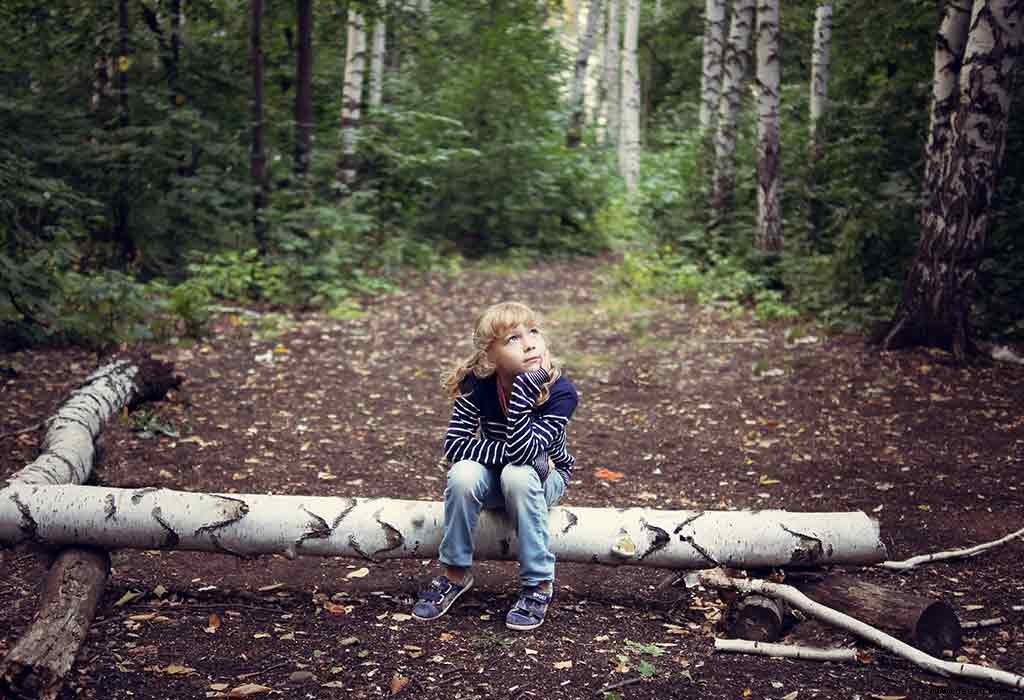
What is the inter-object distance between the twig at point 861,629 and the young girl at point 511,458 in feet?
2.44

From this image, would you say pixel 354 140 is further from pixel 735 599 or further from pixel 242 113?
pixel 735 599

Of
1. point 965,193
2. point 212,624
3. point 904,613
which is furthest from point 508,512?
point 965,193

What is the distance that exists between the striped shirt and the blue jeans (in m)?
0.06

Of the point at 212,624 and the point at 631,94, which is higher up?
the point at 631,94

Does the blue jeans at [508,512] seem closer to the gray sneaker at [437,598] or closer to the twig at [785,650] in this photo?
the gray sneaker at [437,598]

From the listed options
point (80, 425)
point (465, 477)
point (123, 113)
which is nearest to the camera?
point (465, 477)

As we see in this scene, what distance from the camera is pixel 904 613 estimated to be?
364 centimetres

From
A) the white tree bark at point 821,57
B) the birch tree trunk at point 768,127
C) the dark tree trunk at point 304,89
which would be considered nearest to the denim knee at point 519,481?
the dark tree trunk at point 304,89

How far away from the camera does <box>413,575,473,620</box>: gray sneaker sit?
156 inches

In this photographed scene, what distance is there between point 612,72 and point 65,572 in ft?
84.4

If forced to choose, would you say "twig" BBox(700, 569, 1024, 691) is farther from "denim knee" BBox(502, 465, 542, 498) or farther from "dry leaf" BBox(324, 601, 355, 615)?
"dry leaf" BBox(324, 601, 355, 615)

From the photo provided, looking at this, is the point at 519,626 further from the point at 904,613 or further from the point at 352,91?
the point at 352,91

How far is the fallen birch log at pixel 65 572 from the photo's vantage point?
3.22 m

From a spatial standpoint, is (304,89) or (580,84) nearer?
(304,89)
